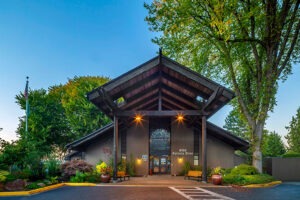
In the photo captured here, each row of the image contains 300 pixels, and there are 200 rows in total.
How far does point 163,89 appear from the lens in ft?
68.8

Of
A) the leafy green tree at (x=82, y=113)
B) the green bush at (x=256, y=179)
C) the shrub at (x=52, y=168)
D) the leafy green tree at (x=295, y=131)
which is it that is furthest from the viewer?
the leafy green tree at (x=295, y=131)

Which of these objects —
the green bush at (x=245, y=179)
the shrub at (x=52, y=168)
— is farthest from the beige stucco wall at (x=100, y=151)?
the green bush at (x=245, y=179)

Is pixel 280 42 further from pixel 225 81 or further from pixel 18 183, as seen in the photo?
pixel 18 183

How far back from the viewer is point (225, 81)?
982 inches

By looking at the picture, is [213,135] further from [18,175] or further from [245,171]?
[18,175]

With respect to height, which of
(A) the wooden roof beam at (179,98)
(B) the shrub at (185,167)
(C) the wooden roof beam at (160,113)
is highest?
(A) the wooden roof beam at (179,98)

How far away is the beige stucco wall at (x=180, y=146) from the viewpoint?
82.8ft

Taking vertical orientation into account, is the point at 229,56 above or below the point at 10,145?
above

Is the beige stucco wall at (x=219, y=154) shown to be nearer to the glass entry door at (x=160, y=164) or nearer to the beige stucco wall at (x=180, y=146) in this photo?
the beige stucco wall at (x=180, y=146)

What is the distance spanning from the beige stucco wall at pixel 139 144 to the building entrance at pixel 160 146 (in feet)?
2.02

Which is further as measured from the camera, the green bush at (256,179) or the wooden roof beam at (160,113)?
the wooden roof beam at (160,113)

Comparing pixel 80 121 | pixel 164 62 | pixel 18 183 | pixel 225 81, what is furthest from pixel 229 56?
pixel 80 121

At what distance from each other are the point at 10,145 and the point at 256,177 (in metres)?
16.4

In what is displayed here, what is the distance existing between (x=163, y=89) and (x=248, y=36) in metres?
7.61
